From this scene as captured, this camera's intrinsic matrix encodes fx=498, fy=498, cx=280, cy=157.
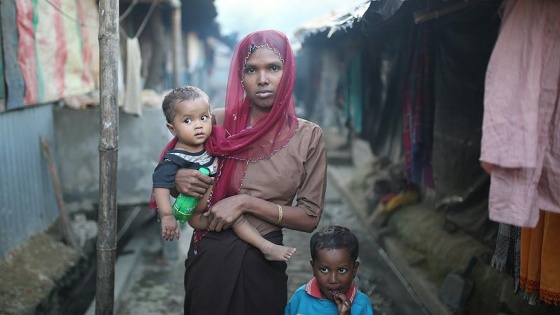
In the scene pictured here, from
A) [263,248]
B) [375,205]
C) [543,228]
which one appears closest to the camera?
[263,248]

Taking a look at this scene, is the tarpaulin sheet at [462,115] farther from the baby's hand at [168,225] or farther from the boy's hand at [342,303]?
the baby's hand at [168,225]

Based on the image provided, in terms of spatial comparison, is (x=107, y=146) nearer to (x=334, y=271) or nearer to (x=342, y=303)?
(x=334, y=271)

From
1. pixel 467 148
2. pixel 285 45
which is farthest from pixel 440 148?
pixel 285 45

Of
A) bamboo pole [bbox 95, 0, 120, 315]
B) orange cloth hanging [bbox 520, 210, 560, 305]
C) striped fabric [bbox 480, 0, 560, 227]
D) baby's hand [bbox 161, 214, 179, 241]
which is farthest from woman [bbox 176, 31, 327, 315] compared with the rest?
orange cloth hanging [bbox 520, 210, 560, 305]

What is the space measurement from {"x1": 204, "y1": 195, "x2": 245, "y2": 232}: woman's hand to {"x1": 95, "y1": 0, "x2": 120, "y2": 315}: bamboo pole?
32.1 inches

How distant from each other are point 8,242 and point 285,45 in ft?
12.9

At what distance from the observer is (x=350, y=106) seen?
839 cm

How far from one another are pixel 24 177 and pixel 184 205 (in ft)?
12.7

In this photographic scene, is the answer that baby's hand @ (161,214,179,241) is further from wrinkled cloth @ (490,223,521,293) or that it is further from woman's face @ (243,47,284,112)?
wrinkled cloth @ (490,223,521,293)

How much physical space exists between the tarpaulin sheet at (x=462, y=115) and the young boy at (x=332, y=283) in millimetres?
2268

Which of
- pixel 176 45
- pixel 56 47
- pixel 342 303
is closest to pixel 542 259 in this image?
pixel 342 303

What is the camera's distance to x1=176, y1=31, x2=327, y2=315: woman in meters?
2.32

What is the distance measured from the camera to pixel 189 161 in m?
2.34

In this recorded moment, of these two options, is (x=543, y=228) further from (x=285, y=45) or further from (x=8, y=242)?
(x=8, y=242)
